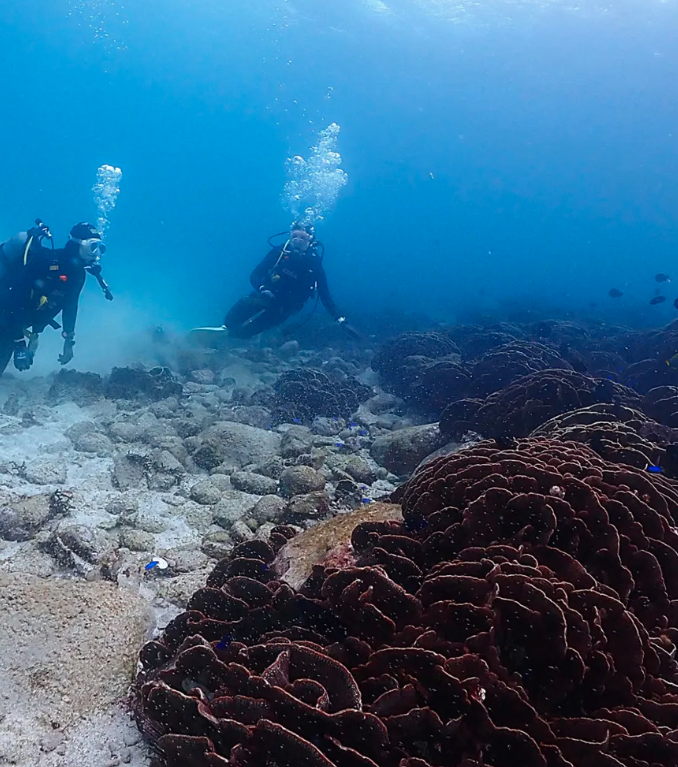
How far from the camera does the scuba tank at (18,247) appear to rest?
9086 mm

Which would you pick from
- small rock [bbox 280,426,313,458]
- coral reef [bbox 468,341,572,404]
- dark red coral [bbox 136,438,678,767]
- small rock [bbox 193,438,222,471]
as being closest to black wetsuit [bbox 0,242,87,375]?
small rock [bbox 193,438,222,471]

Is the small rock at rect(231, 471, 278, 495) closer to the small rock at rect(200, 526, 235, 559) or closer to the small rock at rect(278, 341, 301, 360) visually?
the small rock at rect(200, 526, 235, 559)

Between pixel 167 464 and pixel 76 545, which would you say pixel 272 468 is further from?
pixel 76 545

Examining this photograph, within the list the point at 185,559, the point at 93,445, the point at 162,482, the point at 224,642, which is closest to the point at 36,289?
the point at 93,445

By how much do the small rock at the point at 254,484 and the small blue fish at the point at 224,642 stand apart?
383 cm

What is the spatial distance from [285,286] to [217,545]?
9869mm

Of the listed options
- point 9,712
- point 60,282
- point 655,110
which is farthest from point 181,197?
point 9,712

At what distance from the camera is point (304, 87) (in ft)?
243

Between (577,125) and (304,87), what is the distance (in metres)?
42.0

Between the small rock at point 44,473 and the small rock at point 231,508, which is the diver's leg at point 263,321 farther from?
the small rock at point 231,508

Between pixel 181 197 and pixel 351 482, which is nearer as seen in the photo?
pixel 351 482

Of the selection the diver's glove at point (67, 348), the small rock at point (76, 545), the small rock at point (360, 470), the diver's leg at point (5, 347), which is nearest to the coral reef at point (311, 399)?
the small rock at point (360, 470)

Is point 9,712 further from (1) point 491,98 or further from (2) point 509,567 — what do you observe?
(1) point 491,98

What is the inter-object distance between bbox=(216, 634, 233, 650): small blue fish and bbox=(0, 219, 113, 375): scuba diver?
338 inches
